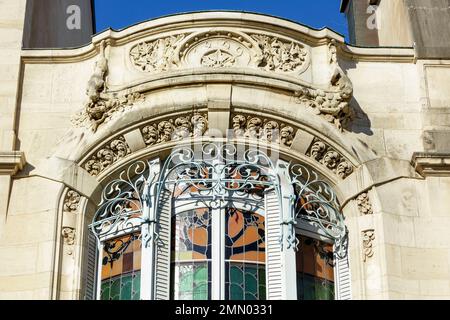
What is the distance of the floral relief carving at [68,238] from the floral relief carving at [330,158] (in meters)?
3.00

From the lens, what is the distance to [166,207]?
47.2 feet

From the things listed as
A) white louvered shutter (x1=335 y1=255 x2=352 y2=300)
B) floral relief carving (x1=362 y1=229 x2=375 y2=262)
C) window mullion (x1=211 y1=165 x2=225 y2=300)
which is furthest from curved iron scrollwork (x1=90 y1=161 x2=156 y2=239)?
floral relief carving (x1=362 y1=229 x2=375 y2=262)

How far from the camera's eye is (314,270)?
14297 mm

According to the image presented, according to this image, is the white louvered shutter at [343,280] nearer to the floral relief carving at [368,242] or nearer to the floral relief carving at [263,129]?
the floral relief carving at [368,242]

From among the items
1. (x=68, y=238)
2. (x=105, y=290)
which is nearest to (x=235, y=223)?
(x=105, y=290)

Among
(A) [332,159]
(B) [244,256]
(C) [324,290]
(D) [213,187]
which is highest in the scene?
(A) [332,159]

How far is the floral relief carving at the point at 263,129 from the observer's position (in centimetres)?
1488

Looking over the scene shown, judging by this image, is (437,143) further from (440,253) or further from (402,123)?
(440,253)

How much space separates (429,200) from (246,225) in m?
2.18

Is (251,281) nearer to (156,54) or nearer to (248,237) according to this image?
(248,237)

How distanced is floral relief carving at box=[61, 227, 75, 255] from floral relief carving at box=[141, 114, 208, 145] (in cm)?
147

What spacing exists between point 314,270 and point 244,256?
0.85m

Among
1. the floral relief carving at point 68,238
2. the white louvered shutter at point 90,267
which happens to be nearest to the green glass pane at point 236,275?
the white louvered shutter at point 90,267

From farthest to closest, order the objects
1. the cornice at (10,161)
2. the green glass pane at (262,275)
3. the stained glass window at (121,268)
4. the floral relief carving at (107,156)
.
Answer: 1. the floral relief carving at (107,156)
2. the cornice at (10,161)
3. the stained glass window at (121,268)
4. the green glass pane at (262,275)
